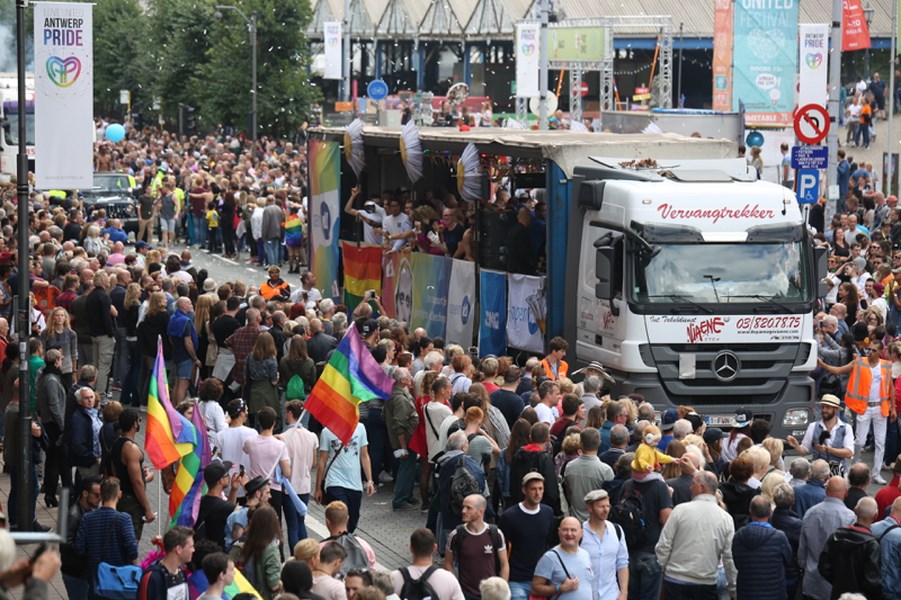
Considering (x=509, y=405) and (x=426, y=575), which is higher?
(x=509, y=405)

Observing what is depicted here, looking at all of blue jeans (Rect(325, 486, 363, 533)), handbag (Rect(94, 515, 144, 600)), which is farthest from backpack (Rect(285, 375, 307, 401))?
handbag (Rect(94, 515, 144, 600))

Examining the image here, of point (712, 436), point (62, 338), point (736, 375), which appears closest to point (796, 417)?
point (736, 375)

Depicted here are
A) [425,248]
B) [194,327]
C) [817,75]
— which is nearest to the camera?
[194,327]

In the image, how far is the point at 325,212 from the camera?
25.5 meters

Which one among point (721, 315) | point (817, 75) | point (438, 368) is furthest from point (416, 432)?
point (817, 75)

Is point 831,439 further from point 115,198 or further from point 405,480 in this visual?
point 115,198

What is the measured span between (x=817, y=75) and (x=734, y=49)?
9.50 metres

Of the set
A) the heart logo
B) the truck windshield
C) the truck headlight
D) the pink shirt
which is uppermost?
the heart logo

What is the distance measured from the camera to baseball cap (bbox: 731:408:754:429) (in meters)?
16.5

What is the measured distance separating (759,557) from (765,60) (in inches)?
1258

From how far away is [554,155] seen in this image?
18.0 meters

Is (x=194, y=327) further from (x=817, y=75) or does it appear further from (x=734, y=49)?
(x=734, y=49)

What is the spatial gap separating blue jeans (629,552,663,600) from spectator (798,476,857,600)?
3.33 ft

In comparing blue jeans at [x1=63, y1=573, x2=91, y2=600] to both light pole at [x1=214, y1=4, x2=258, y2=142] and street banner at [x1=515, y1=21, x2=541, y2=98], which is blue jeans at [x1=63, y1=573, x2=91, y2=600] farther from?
light pole at [x1=214, y1=4, x2=258, y2=142]
